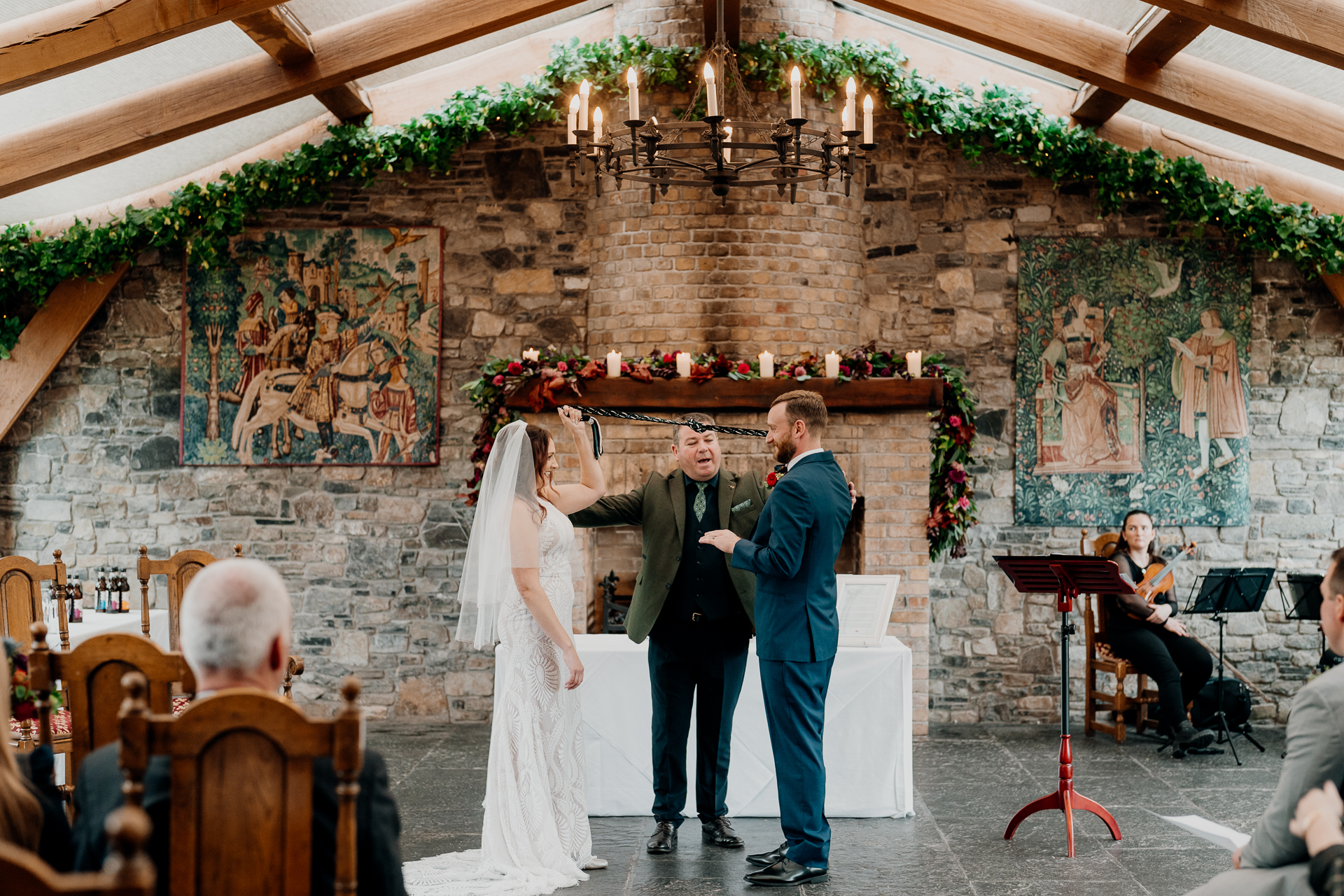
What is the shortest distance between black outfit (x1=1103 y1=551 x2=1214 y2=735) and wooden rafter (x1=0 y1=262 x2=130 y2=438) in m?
6.88

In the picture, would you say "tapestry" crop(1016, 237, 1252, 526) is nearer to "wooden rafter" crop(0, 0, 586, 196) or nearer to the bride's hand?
"wooden rafter" crop(0, 0, 586, 196)

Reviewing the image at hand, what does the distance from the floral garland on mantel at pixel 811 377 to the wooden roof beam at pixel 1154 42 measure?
1.96 metres

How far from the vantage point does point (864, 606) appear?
5312mm

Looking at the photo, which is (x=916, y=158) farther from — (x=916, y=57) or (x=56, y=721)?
(x=56, y=721)

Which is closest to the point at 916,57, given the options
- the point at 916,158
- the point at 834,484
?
the point at 916,158

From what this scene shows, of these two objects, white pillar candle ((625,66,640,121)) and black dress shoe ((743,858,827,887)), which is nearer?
black dress shoe ((743,858,827,887))

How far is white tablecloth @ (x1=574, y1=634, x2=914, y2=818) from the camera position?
5066 millimetres

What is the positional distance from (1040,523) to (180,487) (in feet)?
19.4

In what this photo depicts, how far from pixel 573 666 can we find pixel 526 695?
0.21 meters

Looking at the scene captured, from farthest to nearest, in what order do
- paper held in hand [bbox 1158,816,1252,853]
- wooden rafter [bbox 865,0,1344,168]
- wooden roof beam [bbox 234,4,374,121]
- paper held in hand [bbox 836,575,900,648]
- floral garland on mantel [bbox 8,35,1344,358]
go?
floral garland on mantel [bbox 8,35,1344,358] < wooden rafter [bbox 865,0,1344,168] < wooden roof beam [bbox 234,4,374,121] < paper held in hand [bbox 836,575,900,648] < paper held in hand [bbox 1158,816,1252,853]

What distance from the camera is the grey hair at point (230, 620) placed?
1952 millimetres

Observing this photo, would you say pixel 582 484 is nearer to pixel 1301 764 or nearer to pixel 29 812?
pixel 29 812

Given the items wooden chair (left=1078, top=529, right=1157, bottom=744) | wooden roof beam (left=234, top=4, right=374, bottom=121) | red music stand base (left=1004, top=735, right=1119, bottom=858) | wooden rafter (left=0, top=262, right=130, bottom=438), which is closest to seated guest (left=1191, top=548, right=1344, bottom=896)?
red music stand base (left=1004, top=735, right=1119, bottom=858)

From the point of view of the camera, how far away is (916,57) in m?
7.71
